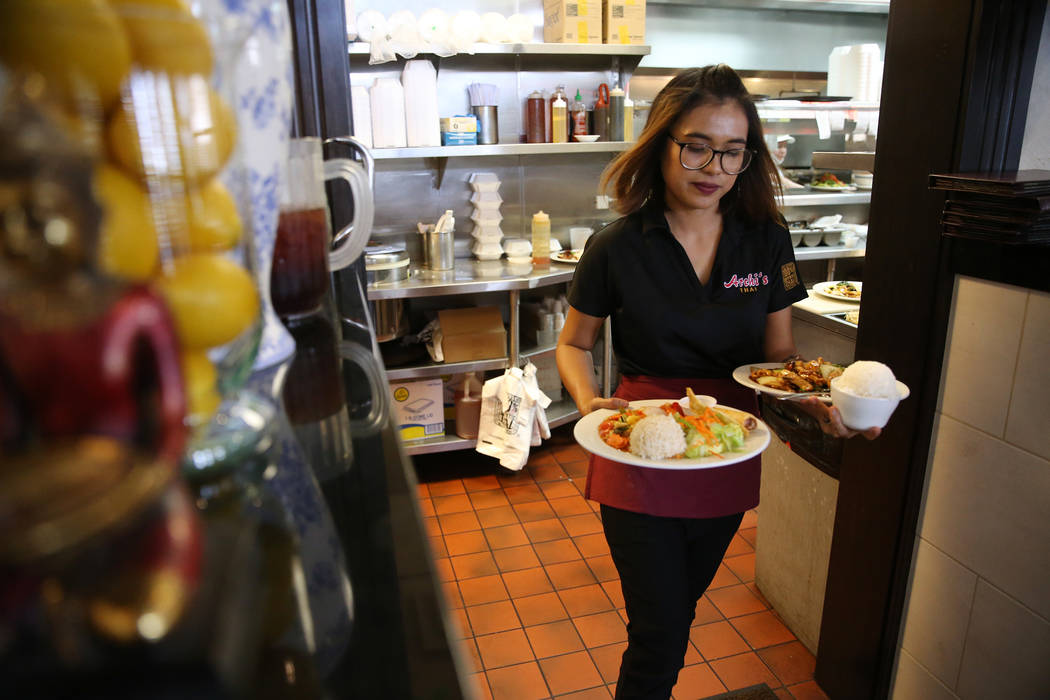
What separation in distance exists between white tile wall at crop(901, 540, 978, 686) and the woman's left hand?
0.45 m

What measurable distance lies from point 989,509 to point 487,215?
3.17 meters

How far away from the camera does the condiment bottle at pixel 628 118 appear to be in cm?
437

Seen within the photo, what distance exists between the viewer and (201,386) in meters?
0.41

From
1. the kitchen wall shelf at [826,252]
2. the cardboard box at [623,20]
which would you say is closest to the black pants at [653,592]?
the cardboard box at [623,20]

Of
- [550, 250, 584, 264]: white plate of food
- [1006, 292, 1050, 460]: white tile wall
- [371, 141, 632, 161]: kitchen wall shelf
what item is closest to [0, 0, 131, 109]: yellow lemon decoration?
[1006, 292, 1050, 460]: white tile wall

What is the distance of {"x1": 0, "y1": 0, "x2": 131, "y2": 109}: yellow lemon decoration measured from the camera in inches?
11.3

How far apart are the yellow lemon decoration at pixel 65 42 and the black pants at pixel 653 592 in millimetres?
1688

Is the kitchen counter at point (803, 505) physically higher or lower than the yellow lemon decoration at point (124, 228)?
lower

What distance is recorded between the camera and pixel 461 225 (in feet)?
14.6

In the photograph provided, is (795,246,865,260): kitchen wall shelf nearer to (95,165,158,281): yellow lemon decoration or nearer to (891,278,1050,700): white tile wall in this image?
(891,278,1050,700): white tile wall

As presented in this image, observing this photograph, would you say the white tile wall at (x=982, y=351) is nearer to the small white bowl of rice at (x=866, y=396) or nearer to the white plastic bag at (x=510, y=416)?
the small white bowl of rice at (x=866, y=396)

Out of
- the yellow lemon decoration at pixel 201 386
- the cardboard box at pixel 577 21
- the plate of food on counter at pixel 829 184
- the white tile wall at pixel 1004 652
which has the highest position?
the cardboard box at pixel 577 21

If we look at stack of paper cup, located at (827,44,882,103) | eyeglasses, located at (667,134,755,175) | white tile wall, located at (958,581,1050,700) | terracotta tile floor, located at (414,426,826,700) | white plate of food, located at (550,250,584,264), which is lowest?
terracotta tile floor, located at (414,426,826,700)

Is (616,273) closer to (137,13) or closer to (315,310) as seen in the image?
(315,310)
